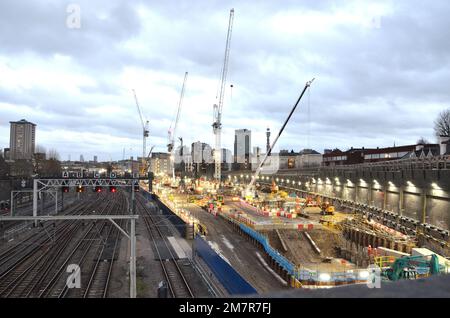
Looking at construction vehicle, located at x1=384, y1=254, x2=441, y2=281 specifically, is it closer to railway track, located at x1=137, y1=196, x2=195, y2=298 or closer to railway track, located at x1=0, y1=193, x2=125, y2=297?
railway track, located at x1=137, y1=196, x2=195, y2=298

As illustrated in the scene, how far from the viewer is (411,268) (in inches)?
701

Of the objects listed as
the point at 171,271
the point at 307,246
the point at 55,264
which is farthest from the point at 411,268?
the point at 55,264

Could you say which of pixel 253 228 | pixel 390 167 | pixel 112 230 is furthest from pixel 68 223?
pixel 390 167

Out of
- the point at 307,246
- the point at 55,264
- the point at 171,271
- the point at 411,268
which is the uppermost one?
the point at 411,268

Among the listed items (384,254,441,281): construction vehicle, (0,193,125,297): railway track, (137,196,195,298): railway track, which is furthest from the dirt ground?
(0,193,125,297): railway track

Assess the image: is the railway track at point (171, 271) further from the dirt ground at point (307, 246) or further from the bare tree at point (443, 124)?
the bare tree at point (443, 124)

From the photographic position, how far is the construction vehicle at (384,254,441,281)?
17516 mm

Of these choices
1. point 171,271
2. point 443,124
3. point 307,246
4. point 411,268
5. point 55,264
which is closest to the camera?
point 411,268

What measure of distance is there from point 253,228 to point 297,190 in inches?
1643

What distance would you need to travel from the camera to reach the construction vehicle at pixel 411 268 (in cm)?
1752

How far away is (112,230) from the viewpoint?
140 ft

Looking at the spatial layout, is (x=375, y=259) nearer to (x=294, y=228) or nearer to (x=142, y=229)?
(x=294, y=228)

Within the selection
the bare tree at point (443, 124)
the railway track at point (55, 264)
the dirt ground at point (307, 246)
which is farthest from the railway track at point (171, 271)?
the bare tree at point (443, 124)

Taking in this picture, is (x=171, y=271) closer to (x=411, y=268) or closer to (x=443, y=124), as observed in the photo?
(x=411, y=268)
